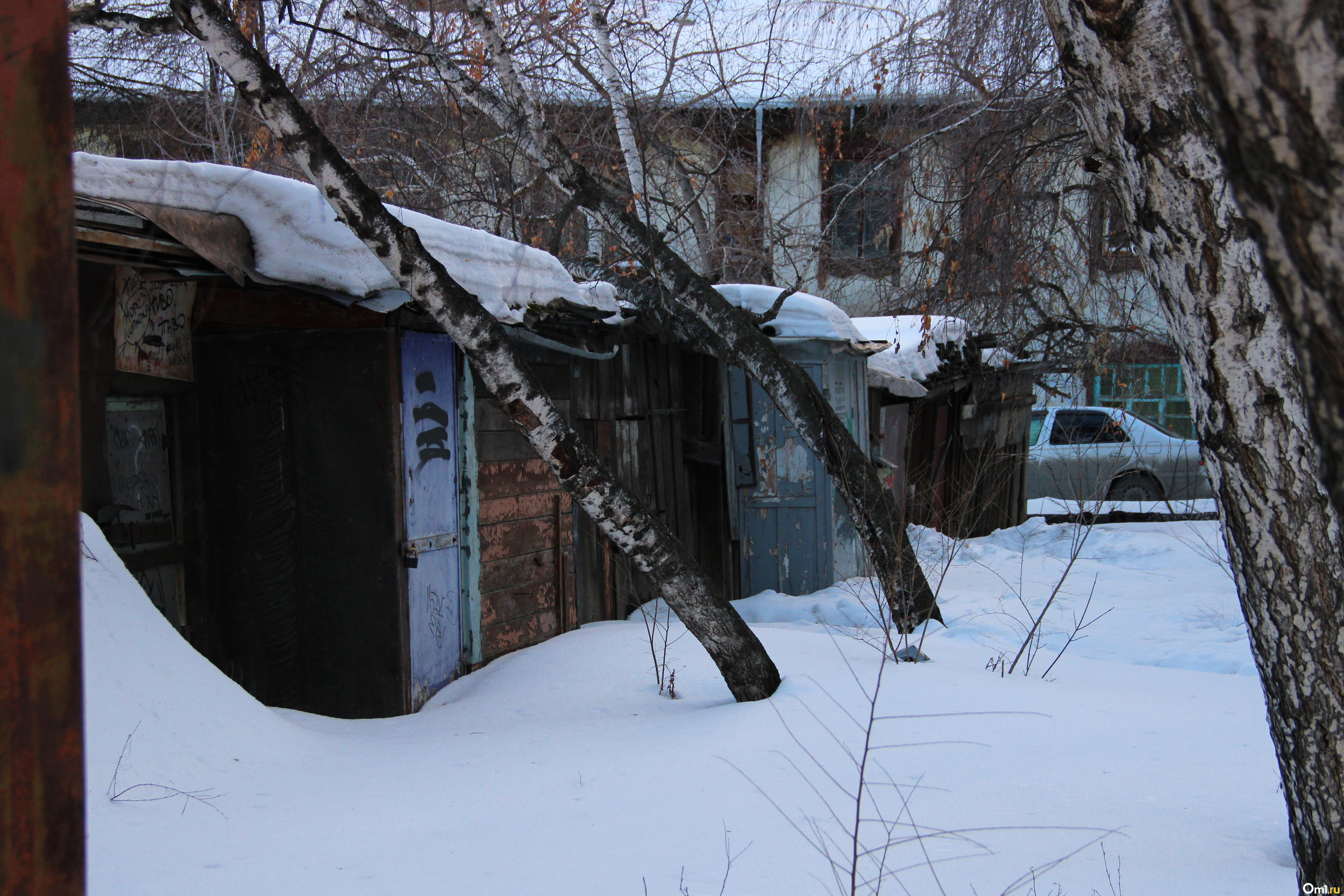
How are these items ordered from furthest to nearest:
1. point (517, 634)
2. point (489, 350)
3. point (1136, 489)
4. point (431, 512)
A: point (1136, 489), point (517, 634), point (431, 512), point (489, 350)

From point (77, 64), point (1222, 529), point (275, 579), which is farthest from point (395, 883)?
point (77, 64)

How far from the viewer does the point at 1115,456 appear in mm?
12023

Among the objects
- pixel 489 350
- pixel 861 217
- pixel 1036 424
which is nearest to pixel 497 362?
pixel 489 350

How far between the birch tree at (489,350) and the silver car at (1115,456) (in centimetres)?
857

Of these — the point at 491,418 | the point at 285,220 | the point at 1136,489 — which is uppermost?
the point at 285,220

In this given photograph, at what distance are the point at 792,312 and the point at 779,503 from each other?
5.11 feet

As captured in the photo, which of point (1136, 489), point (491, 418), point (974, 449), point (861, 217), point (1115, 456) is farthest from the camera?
point (861, 217)

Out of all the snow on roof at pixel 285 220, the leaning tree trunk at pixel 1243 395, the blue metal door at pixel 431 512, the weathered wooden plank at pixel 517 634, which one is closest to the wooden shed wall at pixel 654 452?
the weathered wooden plank at pixel 517 634

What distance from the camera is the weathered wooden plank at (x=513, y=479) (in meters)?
5.64

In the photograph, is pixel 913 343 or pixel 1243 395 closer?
pixel 1243 395

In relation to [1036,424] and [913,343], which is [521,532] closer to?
[913,343]

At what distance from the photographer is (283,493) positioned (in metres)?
5.07

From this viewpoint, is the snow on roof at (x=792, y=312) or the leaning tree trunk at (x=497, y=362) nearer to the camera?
the leaning tree trunk at (x=497, y=362)

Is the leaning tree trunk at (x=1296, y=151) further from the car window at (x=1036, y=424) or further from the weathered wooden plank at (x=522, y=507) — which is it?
the car window at (x=1036, y=424)
